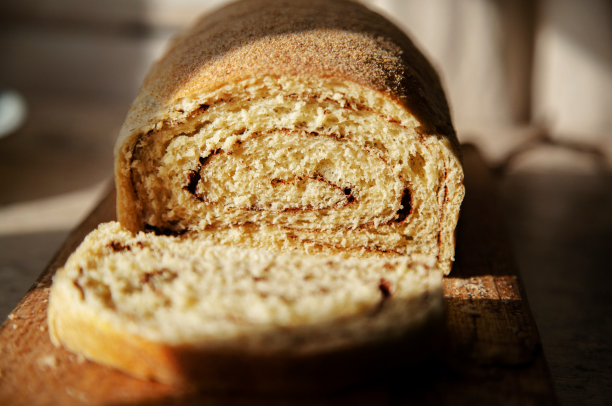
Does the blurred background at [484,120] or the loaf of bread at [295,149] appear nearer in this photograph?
the loaf of bread at [295,149]

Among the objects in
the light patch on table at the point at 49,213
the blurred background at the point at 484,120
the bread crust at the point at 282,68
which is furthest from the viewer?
the light patch on table at the point at 49,213

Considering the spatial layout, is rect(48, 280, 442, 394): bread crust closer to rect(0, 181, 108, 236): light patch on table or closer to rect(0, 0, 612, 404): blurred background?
rect(0, 0, 612, 404): blurred background

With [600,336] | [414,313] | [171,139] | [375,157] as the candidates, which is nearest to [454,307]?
[414,313]

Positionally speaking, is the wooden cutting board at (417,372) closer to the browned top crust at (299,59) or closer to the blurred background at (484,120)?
the blurred background at (484,120)

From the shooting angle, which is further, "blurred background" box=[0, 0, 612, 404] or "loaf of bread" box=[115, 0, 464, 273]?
"blurred background" box=[0, 0, 612, 404]

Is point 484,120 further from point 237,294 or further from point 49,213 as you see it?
point 237,294

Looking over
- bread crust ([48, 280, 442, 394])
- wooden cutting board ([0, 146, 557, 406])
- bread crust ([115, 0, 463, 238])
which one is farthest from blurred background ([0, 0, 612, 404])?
bread crust ([115, 0, 463, 238])

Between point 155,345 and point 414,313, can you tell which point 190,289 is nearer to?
point 155,345

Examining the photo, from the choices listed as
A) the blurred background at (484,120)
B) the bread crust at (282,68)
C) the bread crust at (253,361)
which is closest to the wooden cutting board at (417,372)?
the bread crust at (253,361)
